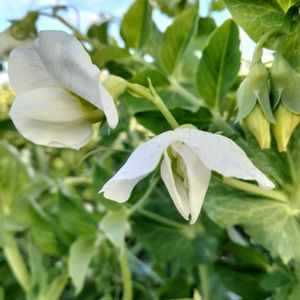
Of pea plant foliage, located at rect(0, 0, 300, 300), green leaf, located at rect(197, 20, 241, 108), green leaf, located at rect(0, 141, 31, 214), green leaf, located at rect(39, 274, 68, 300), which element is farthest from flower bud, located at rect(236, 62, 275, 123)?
green leaf, located at rect(0, 141, 31, 214)

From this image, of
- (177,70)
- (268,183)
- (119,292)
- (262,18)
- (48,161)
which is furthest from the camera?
(48,161)

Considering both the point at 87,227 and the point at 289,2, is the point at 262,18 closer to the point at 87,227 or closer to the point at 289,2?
the point at 289,2

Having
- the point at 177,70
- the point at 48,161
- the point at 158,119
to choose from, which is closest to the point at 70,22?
the point at 177,70

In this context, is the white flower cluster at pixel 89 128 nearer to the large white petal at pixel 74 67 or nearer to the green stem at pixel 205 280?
the large white petal at pixel 74 67

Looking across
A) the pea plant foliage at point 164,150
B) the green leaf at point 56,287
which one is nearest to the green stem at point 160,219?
the pea plant foliage at point 164,150

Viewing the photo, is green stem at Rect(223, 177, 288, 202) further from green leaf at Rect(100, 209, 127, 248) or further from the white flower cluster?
green leaf at Rect(100, 209, 127, 248)

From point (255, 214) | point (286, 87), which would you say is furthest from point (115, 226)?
point (286, 87)

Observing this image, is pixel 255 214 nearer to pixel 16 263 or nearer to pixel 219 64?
pixel 219 64
